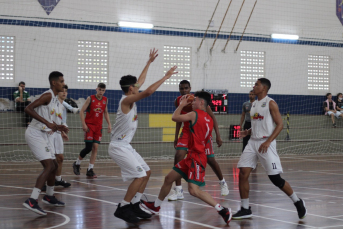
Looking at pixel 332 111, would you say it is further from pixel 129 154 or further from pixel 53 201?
pixel 129 154

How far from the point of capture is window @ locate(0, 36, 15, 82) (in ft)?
55.4

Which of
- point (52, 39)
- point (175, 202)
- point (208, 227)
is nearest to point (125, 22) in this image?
point (52, 39)

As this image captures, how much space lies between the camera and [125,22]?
1898 centimetres

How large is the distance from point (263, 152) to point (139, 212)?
174 cm

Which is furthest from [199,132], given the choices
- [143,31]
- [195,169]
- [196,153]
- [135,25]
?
[143,31]

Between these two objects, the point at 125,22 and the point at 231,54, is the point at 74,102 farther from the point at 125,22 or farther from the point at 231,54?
the point at 231,54

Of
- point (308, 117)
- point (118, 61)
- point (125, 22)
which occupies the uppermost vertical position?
point (125, 22)

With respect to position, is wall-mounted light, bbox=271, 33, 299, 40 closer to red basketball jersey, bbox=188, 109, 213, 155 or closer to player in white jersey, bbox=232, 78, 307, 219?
player in white jersey, bbox=232, 78, 307, 219

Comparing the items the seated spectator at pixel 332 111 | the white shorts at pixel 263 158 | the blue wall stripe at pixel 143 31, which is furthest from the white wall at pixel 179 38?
the white shorts at pixel 263 158

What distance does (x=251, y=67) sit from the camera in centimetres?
2147

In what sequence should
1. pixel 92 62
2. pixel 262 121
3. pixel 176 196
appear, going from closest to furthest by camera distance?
pixel 262 121 → pixel 176 196 → pixel 92 62

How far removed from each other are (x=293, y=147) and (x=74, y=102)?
8854mm

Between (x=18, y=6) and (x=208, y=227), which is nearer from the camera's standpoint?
(x=208, y=227)

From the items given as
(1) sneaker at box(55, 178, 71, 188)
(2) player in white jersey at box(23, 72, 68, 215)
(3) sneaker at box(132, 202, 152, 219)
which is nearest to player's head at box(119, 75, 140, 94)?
(2) player in white jersey at box(23, 72, 68, 215)
